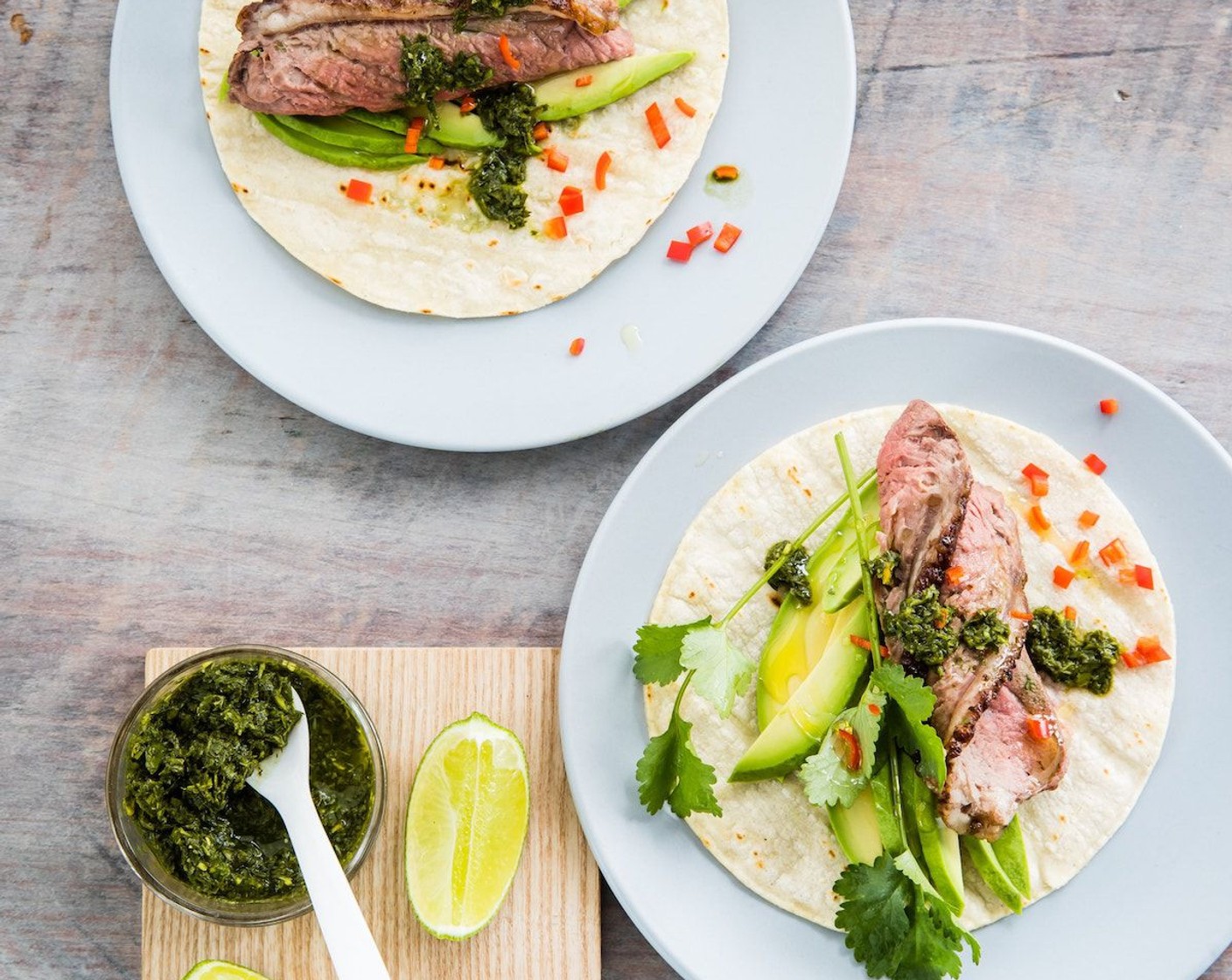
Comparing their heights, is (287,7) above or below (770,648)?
above

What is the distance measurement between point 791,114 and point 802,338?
66cm

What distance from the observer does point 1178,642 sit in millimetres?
3387

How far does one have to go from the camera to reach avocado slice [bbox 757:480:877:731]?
3.25 metres

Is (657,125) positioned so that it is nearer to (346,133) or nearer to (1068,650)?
(346,133)

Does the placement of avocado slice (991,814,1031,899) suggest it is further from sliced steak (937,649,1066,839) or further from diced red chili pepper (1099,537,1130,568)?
diced red chili pepper (1099,537,1130,568)

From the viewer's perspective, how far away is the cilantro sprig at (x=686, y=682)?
3074 mm

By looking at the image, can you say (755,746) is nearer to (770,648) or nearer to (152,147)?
(770,648)

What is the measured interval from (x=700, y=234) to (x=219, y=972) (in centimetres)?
245

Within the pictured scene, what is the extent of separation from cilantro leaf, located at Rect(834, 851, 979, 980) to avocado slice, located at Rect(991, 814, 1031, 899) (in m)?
0.28

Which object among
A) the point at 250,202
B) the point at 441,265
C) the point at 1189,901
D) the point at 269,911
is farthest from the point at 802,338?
the point at 269,911

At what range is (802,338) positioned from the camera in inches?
143

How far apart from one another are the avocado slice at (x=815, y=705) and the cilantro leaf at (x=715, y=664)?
164 millimetres

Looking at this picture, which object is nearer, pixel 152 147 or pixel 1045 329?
pixel 152 147

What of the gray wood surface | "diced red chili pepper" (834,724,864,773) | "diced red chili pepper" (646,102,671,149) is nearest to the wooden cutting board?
the gray wood surface
